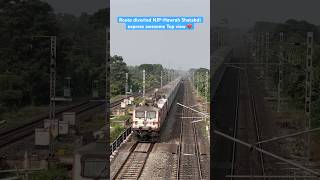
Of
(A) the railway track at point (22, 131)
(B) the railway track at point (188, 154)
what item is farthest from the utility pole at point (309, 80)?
(A) the railway track at point (22, 131)

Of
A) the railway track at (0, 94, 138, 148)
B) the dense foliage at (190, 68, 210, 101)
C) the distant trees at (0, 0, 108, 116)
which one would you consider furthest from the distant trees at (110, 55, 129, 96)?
the dense foliage at (190, 68, 210, 101)

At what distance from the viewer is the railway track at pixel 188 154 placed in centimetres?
872

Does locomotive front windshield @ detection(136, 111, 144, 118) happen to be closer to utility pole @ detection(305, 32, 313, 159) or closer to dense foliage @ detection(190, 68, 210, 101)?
dense foliage @ detection(190, 68, 210, 101)

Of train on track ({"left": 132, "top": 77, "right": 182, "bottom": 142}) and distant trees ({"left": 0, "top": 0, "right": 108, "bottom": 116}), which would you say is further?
distant trees ({"left": 0, "top": 0, "right": 108, "bottom": 116})

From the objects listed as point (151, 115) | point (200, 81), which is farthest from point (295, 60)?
point (151, 115)

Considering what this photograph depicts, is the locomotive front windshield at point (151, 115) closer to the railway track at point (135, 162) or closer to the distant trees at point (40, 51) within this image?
the railway track at point (135, 162)

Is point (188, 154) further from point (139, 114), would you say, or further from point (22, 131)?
point (22, 131)

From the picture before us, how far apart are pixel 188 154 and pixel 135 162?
4.68 ft

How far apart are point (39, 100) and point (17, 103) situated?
0.96 m

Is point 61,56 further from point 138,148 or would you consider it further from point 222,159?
point 222,159

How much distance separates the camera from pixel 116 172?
8.67 m

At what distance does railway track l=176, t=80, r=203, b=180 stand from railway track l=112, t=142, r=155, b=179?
0.74 meters

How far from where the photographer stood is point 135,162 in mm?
9359

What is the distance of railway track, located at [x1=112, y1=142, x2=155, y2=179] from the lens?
8536 mm
